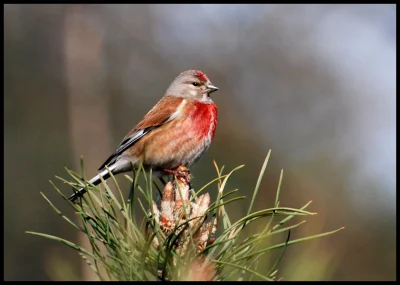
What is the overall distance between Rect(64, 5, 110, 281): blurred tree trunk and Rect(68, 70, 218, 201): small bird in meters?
2.89

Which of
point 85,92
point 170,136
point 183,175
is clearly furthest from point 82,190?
point 85,92

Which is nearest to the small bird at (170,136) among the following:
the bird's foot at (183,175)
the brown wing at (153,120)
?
the brown wing at (153,120)

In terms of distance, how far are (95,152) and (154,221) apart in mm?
6345

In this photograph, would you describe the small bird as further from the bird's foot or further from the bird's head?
the bird's foot

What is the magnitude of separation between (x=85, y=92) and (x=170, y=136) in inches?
244

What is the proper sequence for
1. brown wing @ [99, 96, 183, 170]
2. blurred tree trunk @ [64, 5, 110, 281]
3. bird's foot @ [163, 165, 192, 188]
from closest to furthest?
bird's foot @ [163, 165, 192, 188], brown wing @ [99, 96, 183, 170], blurred tree trunk @ [64, 5, 110, 281]

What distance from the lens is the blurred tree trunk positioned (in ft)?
26.5

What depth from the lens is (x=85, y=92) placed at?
31.8 ft

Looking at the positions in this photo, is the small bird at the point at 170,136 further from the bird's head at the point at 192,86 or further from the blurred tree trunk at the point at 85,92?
the blurred tree trunk at the point at 85,92

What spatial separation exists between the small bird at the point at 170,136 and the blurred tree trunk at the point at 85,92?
2.89 metres

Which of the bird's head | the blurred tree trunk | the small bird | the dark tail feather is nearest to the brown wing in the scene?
the small bird

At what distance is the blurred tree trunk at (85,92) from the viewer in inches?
318

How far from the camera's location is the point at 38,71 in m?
13.9

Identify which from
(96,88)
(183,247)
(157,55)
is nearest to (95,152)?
(96,88)
